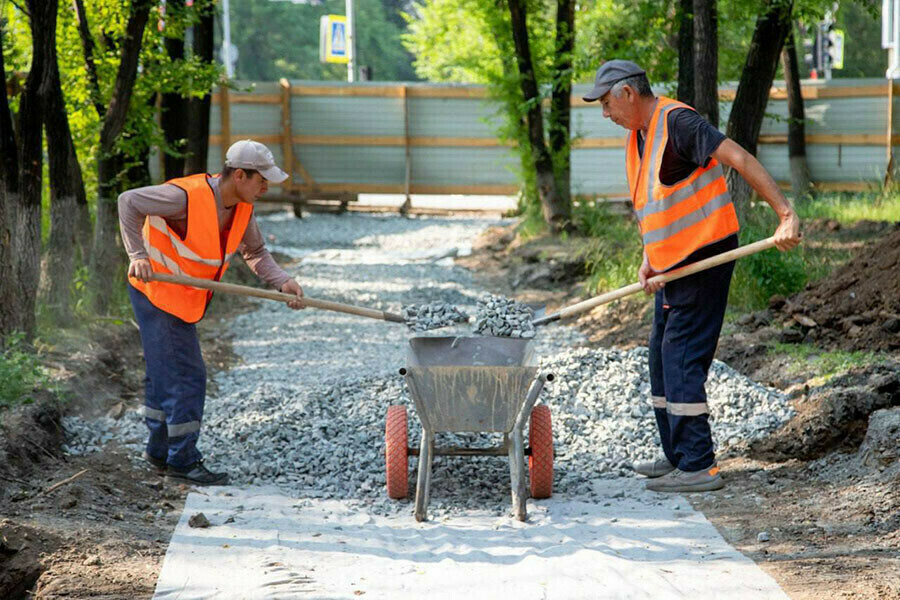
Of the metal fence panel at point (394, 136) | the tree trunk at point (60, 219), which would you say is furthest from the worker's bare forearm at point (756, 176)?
the metal fence panel at point (394, 136)

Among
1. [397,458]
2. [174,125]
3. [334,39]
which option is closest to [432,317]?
[397,458]

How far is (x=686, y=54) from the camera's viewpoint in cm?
1027

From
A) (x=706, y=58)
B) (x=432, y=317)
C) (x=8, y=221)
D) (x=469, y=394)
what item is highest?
(x=706, y=58)

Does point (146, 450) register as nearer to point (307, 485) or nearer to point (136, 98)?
point (307, 485)

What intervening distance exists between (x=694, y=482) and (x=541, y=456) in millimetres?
791

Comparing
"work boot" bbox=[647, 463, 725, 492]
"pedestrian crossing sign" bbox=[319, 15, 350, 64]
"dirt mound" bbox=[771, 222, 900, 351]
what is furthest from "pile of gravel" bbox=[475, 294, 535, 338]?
"pedestrian crossing sign" bbox=[319, 15, 350, 64]

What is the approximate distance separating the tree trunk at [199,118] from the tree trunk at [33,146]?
411 centimetres

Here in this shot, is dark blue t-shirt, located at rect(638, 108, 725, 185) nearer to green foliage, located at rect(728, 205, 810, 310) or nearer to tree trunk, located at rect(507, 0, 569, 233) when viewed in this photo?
green foliage, located at rect(728, 205, 810, 310)

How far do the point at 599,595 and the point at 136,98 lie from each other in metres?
7.28

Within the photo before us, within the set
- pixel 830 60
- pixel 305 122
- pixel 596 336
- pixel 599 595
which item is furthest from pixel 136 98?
pixel 830 60

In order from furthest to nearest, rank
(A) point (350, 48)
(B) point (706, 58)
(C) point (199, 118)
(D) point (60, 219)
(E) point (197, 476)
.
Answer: (A) point (350, 48), (C) point (199, 118), (B) point (706, 58), (D) point (60, 219), (E) point (197, 476)

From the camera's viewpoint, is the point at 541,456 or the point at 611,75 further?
the point at 541,456

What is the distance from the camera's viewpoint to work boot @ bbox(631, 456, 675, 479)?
5785mm

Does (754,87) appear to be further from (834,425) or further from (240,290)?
(240,290)
